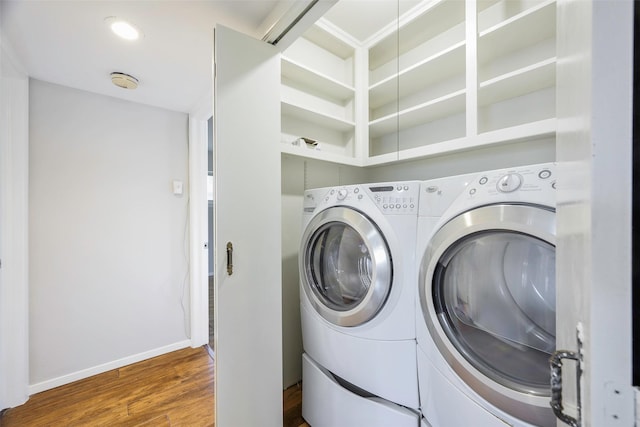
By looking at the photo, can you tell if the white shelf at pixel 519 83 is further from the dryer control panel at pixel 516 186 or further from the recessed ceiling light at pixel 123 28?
the recessed ceiling light at pixel 123 28

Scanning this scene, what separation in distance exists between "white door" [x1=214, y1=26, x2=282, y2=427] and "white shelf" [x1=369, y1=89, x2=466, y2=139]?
86 cm

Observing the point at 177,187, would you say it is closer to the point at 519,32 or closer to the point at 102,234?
the point at 102,234

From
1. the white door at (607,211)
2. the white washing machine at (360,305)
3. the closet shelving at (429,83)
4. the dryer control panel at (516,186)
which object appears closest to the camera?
the white door at (607,211)

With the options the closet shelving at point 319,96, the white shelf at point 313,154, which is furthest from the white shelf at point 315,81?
the white shelf at point 313,154

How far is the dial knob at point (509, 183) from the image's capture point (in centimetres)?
72

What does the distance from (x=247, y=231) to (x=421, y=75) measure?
1493 mm

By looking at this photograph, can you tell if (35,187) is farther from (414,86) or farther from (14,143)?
(414,86)

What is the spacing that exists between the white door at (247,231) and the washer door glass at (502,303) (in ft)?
2.62

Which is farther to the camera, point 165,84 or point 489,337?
point 165,84

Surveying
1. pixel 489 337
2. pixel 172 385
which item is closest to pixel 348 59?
pixel 489 337

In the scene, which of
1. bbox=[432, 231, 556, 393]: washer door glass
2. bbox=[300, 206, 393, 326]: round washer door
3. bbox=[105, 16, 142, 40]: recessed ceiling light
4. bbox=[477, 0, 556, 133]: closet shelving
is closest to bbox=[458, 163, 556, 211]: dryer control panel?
bbox=[432, 231, 556, 393]: washer door glass

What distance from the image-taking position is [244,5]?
1146 mm

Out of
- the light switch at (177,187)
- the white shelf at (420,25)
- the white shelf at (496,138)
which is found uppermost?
the white shelf at (420,25)

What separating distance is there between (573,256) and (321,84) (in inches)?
69.7
